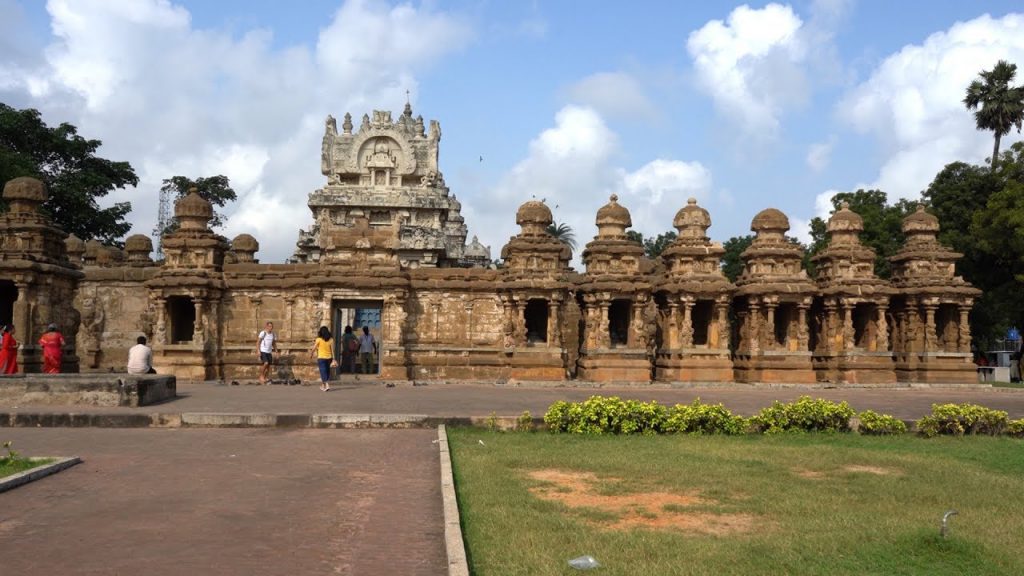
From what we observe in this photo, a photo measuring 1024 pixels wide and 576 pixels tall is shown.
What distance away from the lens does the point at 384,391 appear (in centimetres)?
1853

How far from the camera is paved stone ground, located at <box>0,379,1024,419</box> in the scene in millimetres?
14008

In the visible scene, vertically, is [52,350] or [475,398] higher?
[52,350]

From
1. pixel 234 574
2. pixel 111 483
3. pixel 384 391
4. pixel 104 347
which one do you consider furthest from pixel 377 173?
pixel 234 574

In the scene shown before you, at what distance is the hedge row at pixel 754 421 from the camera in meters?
12.4

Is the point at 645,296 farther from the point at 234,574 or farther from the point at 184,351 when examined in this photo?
the point at 234,574

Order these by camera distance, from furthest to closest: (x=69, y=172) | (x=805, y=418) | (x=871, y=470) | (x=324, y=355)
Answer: (x=69, y=172)
(x=324, y=355)
(x=805, y=418)
(x=871, y=470)

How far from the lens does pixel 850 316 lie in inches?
997

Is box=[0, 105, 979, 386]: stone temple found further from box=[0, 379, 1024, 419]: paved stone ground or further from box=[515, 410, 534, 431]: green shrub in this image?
box=[515, 410, 534, 431]: green shrub

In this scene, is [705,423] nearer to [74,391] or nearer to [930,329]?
[74,391]

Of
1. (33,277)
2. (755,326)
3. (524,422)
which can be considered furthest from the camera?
(755,326)

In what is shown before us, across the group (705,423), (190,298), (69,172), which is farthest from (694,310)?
(69,172)

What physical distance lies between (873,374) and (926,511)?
1933 centimetres

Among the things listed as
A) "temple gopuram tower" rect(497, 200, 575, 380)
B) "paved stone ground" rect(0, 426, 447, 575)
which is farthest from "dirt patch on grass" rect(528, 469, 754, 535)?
"temple gopuram tower" rect(497, 200, 575, 380)

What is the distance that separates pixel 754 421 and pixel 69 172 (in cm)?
4282
